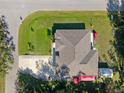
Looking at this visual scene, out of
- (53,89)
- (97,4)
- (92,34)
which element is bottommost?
(53,89)

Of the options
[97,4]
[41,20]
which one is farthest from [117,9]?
[41,20]

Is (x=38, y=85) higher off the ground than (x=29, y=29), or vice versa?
(x=29, y=29)

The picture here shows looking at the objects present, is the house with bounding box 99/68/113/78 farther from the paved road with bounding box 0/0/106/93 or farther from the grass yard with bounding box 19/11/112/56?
the paved road with bounding box 0/0/106/93

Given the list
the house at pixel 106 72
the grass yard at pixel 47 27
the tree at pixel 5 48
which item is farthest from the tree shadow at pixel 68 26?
the house at pixel 106 72

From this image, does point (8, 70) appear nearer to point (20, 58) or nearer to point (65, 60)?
point (20, 58)

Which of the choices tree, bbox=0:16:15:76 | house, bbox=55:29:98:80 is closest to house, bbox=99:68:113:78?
house, bbox=55:29:98:80

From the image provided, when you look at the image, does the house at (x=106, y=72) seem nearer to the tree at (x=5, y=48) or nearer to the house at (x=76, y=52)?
the house at (x=76, y=52)
